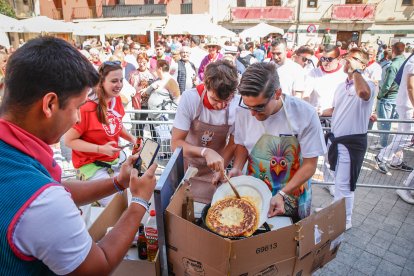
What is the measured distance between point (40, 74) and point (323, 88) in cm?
493

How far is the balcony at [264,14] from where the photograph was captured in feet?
104

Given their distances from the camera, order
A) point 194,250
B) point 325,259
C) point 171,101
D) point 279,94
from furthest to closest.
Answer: point 171,101
point 279,94
point 325,259
point 194,250

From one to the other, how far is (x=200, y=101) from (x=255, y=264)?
145cm

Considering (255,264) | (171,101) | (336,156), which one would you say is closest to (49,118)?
(255,264)

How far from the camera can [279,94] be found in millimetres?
2002

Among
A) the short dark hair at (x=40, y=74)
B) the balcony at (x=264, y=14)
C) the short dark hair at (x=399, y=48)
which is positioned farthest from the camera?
the balcony at (x=264, y=14)

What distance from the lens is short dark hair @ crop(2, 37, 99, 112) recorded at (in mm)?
1033

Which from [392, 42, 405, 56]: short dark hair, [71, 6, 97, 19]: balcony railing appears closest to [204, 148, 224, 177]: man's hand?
[392, 42, 405, 56]: short dark hair

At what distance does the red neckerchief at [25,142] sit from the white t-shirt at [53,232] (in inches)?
6.6

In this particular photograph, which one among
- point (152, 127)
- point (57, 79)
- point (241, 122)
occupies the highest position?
point (57, 79)

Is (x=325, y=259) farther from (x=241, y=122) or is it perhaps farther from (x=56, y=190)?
(x=56, y=190)

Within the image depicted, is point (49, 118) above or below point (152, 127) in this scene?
above

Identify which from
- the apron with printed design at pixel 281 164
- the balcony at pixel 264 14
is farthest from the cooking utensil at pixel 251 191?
the balcony at pixel 264 14

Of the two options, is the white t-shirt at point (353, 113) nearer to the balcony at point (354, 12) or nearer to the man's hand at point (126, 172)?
the man's hand at point (126, 172)
